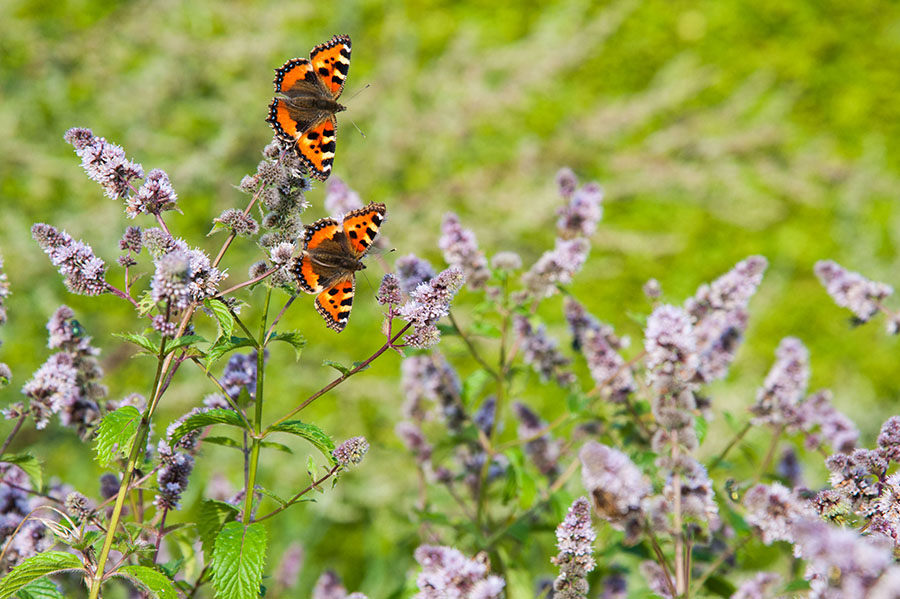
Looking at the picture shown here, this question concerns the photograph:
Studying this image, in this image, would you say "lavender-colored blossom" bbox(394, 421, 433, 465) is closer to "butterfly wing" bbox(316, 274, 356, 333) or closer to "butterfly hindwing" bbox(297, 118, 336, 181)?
"butterfly wing" bbox(316, 274, 356, 333)

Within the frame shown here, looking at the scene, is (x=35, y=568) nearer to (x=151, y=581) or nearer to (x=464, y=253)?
(x=151, y=581)

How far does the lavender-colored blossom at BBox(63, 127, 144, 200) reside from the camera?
3.72 ft

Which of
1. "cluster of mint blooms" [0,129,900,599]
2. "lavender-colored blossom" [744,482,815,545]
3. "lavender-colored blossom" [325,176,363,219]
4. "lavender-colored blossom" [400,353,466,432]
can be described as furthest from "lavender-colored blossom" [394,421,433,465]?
"lavender-colored blossom" [744,482,815,545]

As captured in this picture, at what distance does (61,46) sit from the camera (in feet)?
13.0

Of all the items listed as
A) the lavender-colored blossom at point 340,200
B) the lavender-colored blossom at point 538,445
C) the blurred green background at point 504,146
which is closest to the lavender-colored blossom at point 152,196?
the lavender-colored blossom at point 340,200

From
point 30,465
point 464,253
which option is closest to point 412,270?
point 464,253

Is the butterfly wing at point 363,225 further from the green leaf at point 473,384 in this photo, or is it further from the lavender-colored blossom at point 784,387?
the lavender-colored blossom at point 784,387

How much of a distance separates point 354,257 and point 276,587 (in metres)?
1.54

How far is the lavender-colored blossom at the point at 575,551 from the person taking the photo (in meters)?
1.05

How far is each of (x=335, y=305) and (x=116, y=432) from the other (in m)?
0.46

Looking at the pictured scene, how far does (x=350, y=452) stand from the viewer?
111 centimetres

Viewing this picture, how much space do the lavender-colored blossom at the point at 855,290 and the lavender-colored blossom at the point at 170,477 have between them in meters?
1.49

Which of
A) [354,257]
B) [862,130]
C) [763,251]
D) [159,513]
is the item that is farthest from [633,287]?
[159,513]

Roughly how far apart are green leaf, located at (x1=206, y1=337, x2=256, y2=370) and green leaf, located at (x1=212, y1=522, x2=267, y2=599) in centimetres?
26
